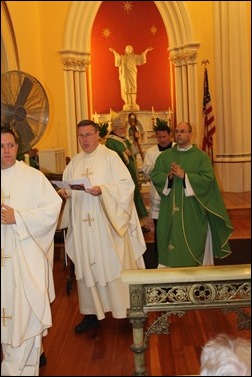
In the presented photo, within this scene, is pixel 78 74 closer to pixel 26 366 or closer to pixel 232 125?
pixel 232 125

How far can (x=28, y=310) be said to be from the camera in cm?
320

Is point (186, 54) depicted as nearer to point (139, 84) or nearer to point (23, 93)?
point (139, 84)

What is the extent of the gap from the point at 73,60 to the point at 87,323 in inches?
105

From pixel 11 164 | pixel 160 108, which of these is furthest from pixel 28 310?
pixel 160 108

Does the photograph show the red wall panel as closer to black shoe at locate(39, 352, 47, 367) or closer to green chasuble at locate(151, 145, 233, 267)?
green chasuble at locate(151, 145, 233, 267)

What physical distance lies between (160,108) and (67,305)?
8.05ft

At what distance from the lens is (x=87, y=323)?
4.56 metres

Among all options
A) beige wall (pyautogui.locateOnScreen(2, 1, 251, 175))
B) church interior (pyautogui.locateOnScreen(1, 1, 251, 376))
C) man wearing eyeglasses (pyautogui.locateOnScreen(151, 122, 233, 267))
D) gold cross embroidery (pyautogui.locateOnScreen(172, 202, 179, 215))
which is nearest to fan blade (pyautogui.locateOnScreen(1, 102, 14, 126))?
church interior (pyautogui.locateOnScreen(1, 1, 251, 376))

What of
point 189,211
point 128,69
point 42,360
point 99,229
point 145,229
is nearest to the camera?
point 128,69

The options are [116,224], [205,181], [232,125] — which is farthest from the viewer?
[205,181]

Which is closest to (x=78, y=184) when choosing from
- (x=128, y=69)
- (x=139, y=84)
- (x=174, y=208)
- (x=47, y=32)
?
(x=139, y=84)

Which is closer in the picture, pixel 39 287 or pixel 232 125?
pixel 232 125

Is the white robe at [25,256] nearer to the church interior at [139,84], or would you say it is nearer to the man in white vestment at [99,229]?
the church interior at [139,84]

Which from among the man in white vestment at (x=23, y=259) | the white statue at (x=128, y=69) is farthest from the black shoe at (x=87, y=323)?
the white statue at (x=128, y=69)
